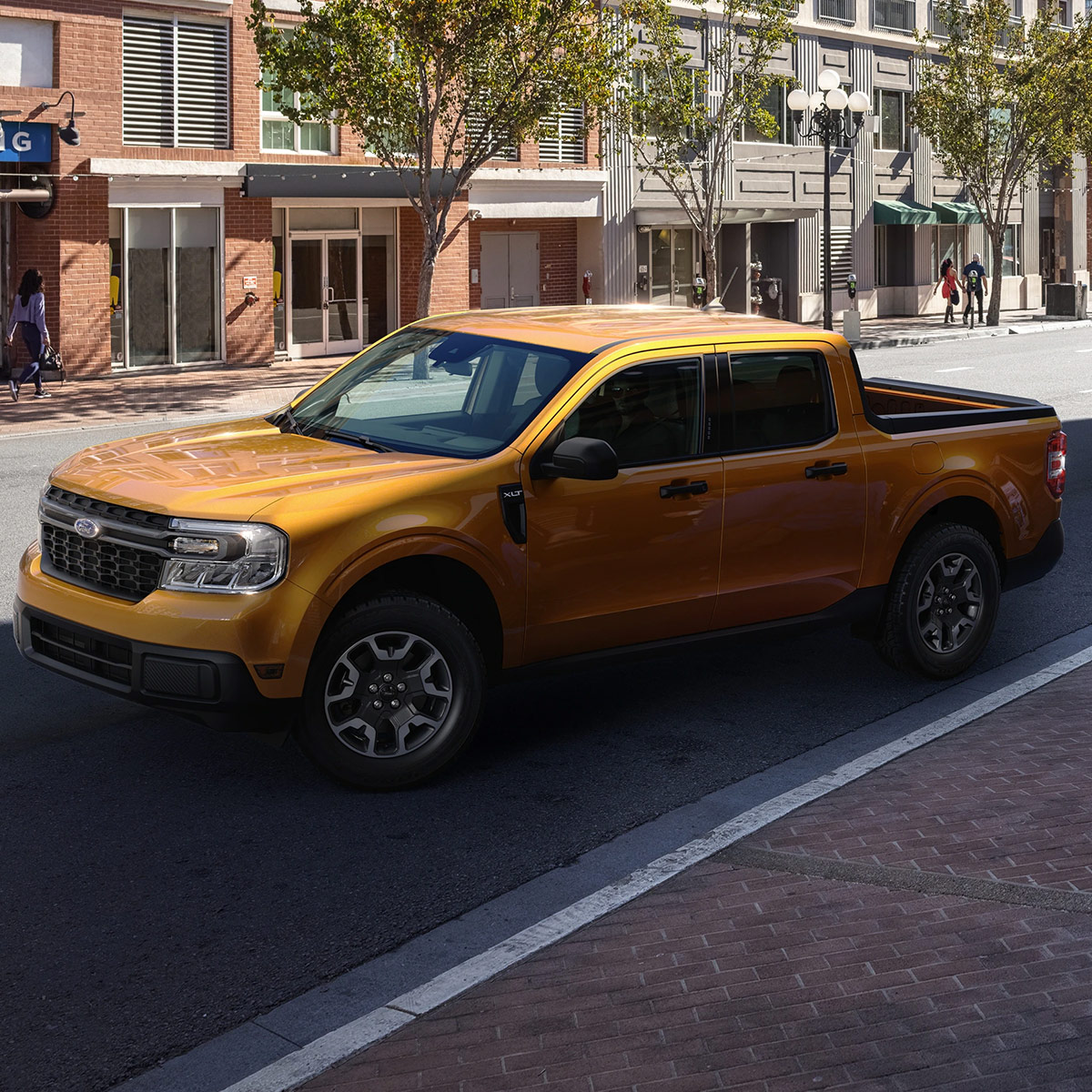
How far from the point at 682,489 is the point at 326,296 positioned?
24.5 metres

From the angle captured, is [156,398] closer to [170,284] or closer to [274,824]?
[170,284]

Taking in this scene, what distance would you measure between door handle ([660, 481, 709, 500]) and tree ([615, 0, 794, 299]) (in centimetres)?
2511

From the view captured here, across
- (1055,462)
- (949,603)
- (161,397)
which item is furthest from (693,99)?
(949,603)

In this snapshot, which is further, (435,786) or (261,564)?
(435,786)

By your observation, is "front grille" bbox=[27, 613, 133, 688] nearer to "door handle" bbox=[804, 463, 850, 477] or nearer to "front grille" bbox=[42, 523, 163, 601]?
"front grille" bbox=[42, 523, 163, 601]

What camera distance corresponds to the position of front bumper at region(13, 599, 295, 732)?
5.75 meters

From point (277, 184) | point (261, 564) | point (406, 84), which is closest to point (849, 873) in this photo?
point (261, 564)

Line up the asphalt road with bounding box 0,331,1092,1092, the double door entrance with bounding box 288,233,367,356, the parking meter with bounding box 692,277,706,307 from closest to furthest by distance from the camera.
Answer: the asphalt road with bounding box 0,331,1092,1092 → the double door entrance with bounding box 288,233,367,356 → the parking meter with bounding box 692,277,706,307

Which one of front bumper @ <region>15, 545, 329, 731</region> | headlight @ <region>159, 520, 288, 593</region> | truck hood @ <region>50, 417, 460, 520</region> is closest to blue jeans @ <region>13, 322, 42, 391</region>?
truck hood @ <region>50, 417, 460, 520</region>

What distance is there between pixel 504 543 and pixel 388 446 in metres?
0.72

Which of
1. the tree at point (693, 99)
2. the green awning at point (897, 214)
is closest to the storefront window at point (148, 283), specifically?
the tree at point (693, 99)

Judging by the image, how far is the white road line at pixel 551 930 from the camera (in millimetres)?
4211

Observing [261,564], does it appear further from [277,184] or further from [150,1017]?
[277,184]

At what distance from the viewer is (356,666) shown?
6.07 metres
